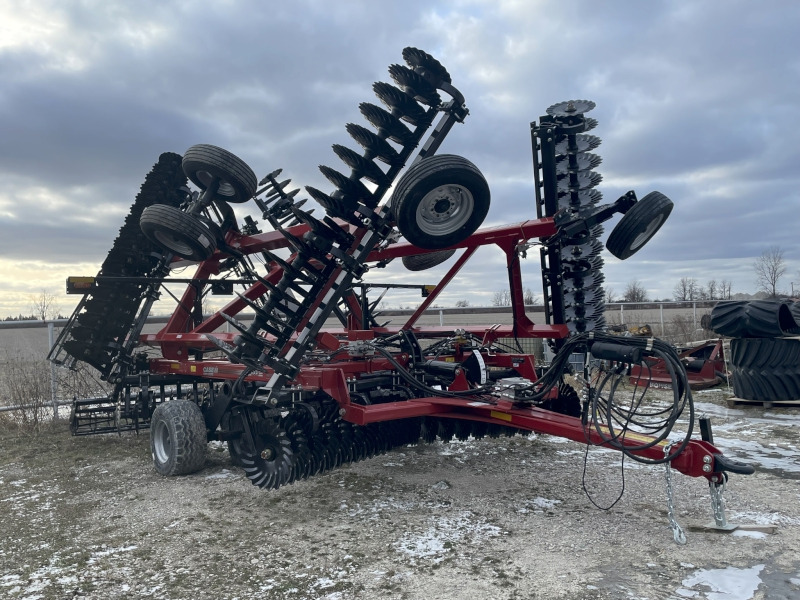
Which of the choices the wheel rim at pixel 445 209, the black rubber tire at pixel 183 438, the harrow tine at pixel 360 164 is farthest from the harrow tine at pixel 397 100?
the black rubber tire at pixel 183 438

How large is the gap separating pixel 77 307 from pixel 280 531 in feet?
14.5

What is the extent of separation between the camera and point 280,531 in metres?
4.32

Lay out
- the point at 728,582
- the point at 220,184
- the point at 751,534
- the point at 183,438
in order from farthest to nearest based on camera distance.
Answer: the point at 220,184 → the point at 183,438 → the point at 751,534 → the point at 728,582

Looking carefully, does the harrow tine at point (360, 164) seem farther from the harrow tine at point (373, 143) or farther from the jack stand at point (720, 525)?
the jack stand at point (720, 525)

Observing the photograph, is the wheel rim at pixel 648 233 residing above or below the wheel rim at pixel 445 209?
below

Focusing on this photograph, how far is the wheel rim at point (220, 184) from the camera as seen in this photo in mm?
→ 6061

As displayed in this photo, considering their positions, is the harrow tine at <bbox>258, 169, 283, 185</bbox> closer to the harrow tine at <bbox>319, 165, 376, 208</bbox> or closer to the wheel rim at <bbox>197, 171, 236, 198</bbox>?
the wheel rim at <bbox>197, 171, 236, 198</bbox>

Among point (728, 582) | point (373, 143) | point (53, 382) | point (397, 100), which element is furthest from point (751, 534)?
point (53, 382)

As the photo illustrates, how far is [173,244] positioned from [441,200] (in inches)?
120

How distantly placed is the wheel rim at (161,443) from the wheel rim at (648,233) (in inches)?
181

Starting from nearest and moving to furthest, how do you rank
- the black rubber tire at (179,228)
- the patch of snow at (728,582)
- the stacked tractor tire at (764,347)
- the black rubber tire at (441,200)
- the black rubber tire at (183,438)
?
1. the patch of snow at (728,582)
2. the black rubber tire at (441,200)
3. the black rubber tire at (179,228)
4. the black rubber tire at (183,438)
5. the stacked tractor tire at (764,347)

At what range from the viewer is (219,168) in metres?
5.77

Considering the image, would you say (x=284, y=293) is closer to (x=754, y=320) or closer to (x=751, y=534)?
(x=751, y=534)

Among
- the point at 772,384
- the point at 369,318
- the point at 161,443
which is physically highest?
the point at 369,318
